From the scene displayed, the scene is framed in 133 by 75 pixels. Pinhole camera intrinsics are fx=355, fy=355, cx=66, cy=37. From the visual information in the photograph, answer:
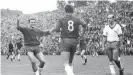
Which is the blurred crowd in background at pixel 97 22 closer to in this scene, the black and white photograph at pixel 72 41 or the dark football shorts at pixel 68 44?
the black and white photograph at pixel 72 41

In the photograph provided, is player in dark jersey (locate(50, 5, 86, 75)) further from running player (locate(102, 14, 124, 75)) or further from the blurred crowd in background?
the blurred crowd in background

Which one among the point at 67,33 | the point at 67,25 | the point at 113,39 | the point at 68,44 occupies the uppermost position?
the point at 67,25

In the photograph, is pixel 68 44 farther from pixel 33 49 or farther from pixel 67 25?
pixel 33 49

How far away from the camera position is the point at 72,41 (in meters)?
8.51

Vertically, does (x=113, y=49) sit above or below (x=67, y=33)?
below

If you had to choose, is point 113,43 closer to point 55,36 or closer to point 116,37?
point 116,37

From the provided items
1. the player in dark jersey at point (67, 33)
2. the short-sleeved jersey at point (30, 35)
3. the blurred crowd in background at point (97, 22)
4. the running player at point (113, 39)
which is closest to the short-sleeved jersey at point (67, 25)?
the player in dark jersey at point (67, 33)

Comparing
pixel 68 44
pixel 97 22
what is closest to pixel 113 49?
pixel 68 44

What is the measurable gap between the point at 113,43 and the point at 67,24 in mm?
2860

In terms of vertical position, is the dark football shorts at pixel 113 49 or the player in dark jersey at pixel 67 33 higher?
the player in dark jersey at pixel 67 33

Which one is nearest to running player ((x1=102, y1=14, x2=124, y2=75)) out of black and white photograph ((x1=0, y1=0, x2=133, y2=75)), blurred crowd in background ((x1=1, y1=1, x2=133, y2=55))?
black and white photograph ((x1=0, y1=0, x2=133, y2=75))

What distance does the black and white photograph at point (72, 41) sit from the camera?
8594 millimetres

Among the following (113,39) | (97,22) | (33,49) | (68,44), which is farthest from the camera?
(97,22)

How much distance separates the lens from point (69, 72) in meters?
8.33
